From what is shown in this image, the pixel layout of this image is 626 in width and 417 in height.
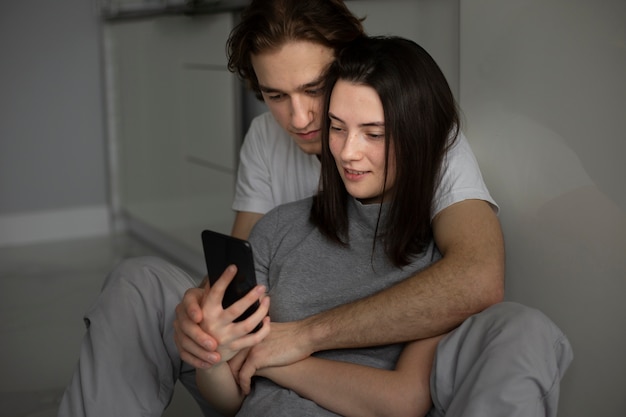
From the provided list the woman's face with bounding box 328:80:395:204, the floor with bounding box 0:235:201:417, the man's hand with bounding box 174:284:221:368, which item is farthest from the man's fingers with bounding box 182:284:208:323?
the floor with bounding box 0:235:201:417

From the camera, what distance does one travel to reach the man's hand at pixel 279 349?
4.75 feet

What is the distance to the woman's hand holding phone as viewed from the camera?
4.34 feet

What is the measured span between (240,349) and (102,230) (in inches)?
126

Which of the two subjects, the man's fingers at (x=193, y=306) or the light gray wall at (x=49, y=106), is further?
the light gray wall at (x=49, y=106)

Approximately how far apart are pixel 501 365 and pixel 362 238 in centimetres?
44

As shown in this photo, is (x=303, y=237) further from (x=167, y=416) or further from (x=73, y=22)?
(x=73, y=22)

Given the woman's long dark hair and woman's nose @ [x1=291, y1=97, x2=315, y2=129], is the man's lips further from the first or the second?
the woman's long dark hair

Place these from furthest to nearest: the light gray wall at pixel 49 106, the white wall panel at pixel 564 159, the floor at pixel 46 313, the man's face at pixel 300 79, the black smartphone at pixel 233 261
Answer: the light gray wall at pixel 49 106, the floor at pixel 46 313, the man's face at pixel 300 79, the white wall panel at pixel 564 159, the black smartphone at pixel 233 261

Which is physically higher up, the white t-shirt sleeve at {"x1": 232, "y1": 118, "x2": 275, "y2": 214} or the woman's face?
the woman's face

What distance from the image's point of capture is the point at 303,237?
1.59 metres

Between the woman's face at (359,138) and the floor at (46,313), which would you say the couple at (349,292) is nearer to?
the woman's face at (359,138)

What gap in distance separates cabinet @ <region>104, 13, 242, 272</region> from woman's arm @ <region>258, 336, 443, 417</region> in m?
1.76

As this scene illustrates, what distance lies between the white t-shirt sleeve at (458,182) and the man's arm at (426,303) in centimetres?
1

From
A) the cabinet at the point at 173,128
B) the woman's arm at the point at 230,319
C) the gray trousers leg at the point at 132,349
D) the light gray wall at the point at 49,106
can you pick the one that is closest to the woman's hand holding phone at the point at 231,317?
the woman's arm at the point at 230,319
